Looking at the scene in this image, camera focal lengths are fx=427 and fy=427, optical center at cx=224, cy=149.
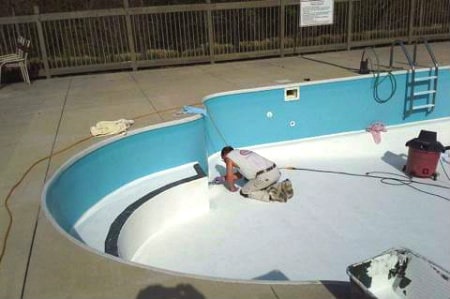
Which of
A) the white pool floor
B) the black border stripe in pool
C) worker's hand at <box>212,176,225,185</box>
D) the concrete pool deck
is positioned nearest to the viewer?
the concrete pool deck

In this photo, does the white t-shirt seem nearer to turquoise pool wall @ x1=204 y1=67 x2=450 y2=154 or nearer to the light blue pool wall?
the light blue pool wall

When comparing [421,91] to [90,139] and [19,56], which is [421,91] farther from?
[19,56]

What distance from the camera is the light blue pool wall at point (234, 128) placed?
16.3 ft

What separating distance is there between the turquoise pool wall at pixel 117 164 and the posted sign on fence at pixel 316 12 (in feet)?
17.0

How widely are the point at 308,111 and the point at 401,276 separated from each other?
5.39 meters

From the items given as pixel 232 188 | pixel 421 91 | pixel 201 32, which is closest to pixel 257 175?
pixel 232 188

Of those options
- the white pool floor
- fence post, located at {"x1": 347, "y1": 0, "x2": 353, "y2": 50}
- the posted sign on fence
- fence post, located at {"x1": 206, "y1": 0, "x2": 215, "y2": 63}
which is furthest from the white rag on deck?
fence post, located at {"x1": 347, "y1": 0, "x2": 353, "y2": 50}

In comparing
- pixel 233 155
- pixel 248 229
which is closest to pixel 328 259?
pixel 248 229

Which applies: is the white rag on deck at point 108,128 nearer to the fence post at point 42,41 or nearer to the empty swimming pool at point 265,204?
the empty swimming pool at point 265,204

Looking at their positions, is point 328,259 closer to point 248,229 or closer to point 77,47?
point 248,229

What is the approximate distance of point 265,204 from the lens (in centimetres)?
590

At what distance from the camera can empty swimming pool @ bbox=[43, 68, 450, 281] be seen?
4.57m

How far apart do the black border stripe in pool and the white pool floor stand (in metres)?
0.14

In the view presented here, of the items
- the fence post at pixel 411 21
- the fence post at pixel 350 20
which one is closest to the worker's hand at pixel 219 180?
the fence post at pixel 350 20
